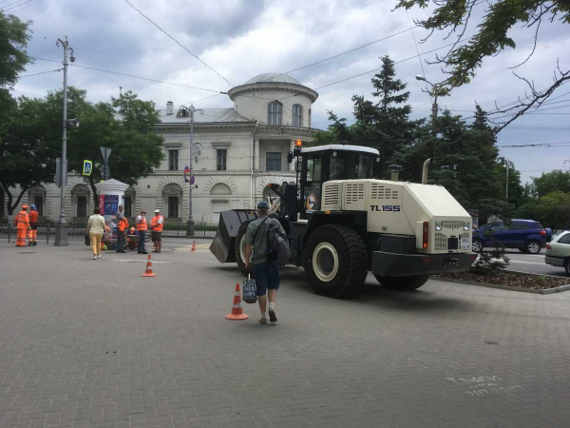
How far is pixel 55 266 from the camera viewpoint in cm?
1312

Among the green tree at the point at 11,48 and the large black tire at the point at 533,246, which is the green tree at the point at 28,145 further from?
the large black tire at the point at 533,246

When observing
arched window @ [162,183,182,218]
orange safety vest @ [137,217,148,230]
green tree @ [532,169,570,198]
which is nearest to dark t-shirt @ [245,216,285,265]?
orange safety vest @ [137,217,148,230]

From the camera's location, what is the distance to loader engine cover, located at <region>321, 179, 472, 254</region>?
8047 millimetres

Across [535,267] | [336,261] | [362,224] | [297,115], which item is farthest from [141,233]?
[297,115]

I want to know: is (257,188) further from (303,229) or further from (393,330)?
(393,330)

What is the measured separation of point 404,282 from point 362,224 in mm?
2144

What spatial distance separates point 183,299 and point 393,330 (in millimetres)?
3999

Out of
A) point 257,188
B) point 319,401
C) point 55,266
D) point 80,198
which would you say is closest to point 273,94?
point 257,188

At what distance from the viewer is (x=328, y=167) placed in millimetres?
10195

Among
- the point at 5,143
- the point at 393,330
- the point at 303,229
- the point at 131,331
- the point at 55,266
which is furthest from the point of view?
the point at 5,143

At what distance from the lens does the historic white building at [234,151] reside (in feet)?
154

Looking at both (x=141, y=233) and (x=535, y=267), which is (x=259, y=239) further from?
(x=535, y=267)

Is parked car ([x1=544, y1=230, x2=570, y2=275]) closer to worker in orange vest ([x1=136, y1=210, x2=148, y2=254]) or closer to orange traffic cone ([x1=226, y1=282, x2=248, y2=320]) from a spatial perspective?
orange traffic cone ([x1=226, y1=282, x2=248, y2=320])

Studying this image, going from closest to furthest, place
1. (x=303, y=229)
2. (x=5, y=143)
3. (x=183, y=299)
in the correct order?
1. (x=183, y=299)
2. (x=303, y=229)
3. (x=5, y=143)
